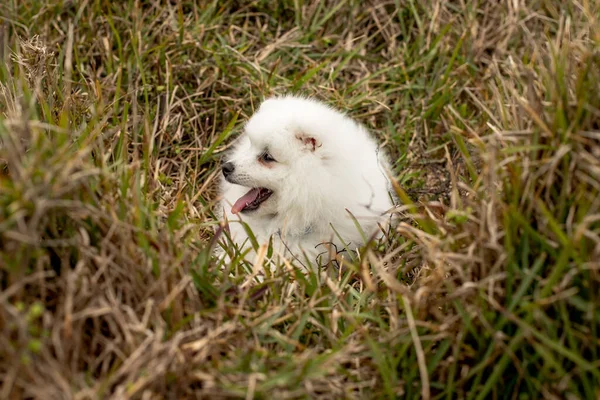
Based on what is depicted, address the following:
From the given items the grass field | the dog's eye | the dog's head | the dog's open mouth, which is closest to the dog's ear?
the dog's head

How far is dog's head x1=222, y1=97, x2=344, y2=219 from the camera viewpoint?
11.5 feet

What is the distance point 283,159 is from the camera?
11.7 feet

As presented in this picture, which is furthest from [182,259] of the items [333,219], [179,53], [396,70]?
[396,70]

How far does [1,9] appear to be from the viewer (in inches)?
175

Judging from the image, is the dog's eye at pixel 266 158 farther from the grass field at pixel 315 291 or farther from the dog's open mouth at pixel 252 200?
the grass field at pixel 315 291

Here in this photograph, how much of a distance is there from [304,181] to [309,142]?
0.62 feet

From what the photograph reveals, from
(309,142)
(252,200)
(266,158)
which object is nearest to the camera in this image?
(309,142)

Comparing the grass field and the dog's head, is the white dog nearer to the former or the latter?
the dog's head

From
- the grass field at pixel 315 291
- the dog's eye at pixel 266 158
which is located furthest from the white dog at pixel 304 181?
the grass field at pixel 315 291

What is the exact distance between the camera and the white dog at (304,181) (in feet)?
11.5

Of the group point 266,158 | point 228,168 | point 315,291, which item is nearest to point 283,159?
point 266,158

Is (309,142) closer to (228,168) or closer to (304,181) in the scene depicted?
(304,181)

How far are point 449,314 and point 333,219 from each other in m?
1.10

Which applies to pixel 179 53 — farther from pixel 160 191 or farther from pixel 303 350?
pixel 303 350
